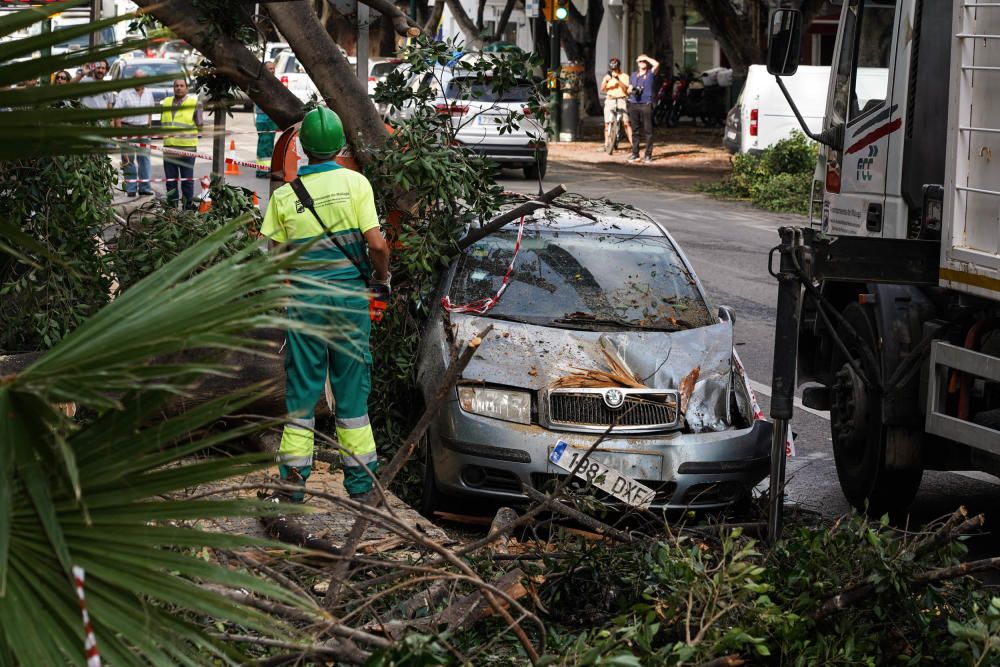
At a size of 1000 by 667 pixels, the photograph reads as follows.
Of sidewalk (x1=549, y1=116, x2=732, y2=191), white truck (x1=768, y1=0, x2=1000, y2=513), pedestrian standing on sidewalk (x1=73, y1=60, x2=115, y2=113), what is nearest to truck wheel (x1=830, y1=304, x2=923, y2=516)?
white truck (x1=768, y1=0, x2=1000, y2=513)

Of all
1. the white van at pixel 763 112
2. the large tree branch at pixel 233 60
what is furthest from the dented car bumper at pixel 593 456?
the white van at pixel 763 112

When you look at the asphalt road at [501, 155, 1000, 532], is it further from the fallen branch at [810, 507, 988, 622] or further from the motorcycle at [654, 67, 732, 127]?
the motorcycle at [654, 67, 732, 127]

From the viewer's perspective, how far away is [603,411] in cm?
637

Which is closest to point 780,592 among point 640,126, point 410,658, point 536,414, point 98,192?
point 410,658

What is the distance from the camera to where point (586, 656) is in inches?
127

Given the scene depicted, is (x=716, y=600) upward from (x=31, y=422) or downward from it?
downward

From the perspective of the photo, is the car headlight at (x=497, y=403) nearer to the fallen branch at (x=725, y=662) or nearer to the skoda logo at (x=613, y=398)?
the skoda logo at (x=613, y=398)

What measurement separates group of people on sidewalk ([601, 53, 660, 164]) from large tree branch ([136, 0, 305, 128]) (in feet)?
63.9

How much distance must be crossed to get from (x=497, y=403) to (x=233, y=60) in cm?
340

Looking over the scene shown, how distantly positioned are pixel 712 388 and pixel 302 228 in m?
2.20

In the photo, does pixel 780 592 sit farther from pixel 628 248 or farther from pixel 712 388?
pixel 628 248

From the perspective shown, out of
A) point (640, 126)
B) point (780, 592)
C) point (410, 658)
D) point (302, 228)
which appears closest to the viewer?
point (410, 658)

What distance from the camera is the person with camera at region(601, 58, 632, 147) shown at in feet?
94.9

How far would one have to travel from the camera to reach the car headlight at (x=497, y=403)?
638cm
